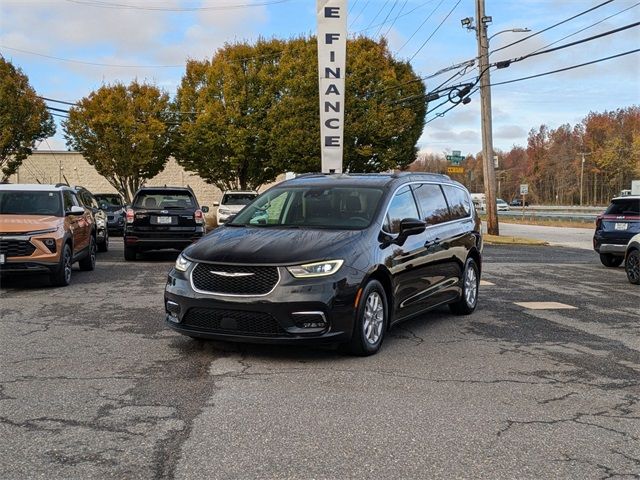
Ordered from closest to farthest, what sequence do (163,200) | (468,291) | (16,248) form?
(468,291), (16,248), (163,200)

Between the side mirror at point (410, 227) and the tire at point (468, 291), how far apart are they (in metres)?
1.89

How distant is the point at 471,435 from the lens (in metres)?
4.15

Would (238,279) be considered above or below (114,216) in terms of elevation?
below

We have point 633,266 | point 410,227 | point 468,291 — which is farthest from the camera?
point 633,266

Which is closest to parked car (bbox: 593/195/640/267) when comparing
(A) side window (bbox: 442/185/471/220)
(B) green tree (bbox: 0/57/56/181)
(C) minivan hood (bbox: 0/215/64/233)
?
(A) side window (bbox: 442/185/471/220)

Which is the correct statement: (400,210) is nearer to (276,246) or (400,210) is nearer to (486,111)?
(276,246)

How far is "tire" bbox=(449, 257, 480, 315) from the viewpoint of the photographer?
8.50 metres

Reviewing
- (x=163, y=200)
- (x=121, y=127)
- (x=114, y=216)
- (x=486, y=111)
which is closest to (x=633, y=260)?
(x=163, y=200)

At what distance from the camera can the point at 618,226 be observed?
48.6 ft

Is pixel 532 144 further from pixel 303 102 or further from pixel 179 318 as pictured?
pixel 179 318

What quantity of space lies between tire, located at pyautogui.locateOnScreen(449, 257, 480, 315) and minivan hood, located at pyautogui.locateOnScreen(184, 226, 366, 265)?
264 cm

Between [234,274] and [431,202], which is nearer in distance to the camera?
[234,274]

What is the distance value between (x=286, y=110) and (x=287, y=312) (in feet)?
92.4

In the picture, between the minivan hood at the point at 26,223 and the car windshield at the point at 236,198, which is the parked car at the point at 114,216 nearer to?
the car windshield at the point at 236,198
